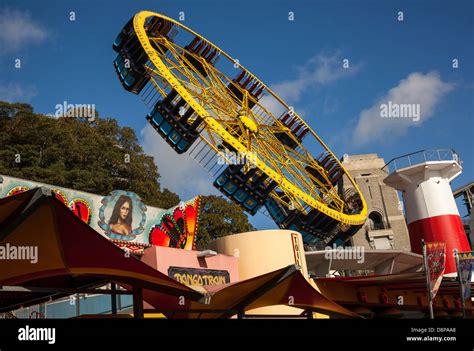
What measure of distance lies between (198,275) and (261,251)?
8.91 ft

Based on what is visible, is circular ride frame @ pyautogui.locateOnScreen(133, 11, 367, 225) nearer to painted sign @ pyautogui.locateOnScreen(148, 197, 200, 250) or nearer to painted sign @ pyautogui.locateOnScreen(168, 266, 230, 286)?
painted sign @ pyautogui.locateOnScreen(148, 197, 200, 250)

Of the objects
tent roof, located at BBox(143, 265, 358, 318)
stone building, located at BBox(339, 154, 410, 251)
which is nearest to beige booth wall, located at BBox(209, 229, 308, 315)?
tent roof, located at BBox(143, 265, 358, 318)

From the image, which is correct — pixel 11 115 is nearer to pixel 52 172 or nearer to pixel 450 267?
pixel 52 172

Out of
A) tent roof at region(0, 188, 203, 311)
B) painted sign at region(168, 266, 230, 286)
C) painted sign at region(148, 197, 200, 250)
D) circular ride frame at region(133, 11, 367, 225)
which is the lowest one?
tent roof at region(0, 188, 203, 311)

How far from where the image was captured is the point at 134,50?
26156 millimetres

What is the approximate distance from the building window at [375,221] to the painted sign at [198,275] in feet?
170

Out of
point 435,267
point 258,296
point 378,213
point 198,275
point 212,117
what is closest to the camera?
point 258,296

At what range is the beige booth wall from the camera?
706 inches

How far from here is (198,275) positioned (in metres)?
16.2

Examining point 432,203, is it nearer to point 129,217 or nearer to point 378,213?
point 129,217

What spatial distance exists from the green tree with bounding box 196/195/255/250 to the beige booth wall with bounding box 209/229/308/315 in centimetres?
2651

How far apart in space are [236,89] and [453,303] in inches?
662

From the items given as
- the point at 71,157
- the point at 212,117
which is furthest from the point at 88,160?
the point at 212,117

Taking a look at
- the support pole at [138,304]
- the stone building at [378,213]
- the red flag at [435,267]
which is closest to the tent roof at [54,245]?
the support pole at [138,304]
